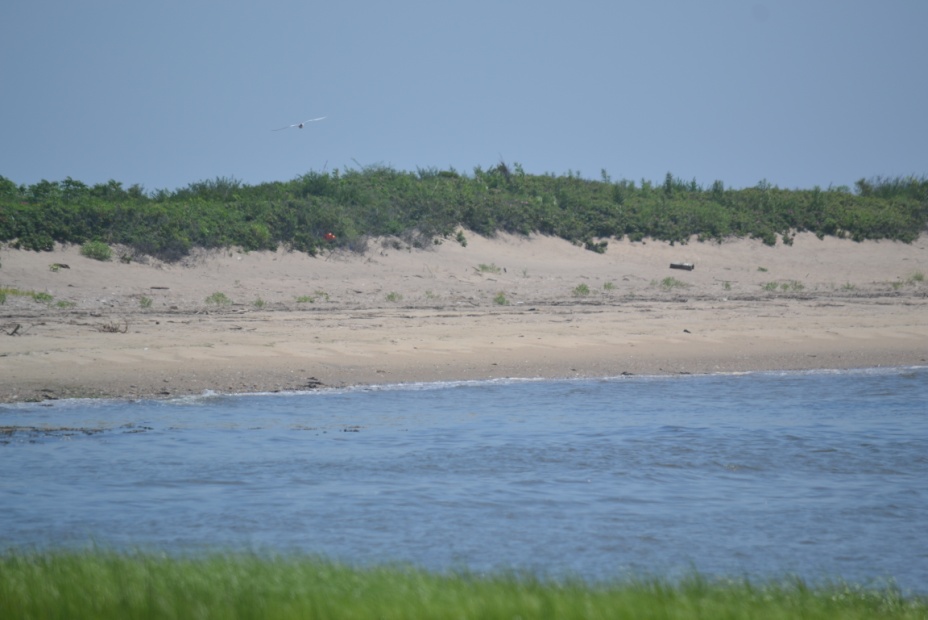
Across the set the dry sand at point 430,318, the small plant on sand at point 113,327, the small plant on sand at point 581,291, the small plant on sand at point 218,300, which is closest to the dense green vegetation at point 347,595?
the dry sand at point 430,318

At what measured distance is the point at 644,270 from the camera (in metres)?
22.1

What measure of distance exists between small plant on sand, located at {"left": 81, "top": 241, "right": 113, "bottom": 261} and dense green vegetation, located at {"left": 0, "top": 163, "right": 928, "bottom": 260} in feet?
1.34

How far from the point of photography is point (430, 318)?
1569 cm

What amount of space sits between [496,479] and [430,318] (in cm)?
779

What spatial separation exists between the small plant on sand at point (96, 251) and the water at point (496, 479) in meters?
8.20

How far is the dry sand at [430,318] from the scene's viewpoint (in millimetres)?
12062

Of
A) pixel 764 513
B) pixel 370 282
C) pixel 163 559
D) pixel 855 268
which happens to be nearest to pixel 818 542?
pixel 764 513

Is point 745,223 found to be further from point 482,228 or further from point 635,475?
point 635,475

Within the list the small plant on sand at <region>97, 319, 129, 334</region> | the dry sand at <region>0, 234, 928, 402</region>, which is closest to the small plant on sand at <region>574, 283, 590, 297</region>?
the dry sand at <region>0, 234, 928, 402</region>

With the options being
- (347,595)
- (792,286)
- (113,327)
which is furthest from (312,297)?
(347,595)

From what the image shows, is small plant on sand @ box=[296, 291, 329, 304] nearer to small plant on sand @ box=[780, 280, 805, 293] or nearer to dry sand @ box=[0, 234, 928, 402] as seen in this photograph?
dry sand @ box=[0, 234, 928, 402]

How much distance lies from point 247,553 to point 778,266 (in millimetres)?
20870

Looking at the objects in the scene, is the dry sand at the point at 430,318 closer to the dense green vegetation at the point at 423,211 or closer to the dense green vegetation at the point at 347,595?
the dense green vegetation at the point at 423,211

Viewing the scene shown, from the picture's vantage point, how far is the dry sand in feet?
39.6
